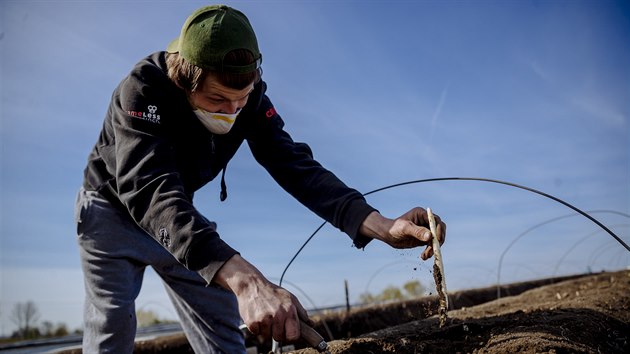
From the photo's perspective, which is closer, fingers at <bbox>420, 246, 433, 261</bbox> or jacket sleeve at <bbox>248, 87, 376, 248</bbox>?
fingers at <bbox>420, 246, 433, 261</bbox>

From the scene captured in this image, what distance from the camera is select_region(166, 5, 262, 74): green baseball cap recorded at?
6.25 ft

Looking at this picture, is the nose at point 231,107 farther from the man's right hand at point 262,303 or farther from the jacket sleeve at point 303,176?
the man's right hand at point 262,303

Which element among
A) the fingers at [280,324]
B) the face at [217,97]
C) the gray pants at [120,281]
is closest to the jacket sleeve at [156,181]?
the face at [217,97]

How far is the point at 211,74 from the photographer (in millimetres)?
1948

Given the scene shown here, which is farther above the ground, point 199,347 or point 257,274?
point 257,274

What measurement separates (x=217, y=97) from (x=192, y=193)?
2.39 ft

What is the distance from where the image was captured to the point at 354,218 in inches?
85.9

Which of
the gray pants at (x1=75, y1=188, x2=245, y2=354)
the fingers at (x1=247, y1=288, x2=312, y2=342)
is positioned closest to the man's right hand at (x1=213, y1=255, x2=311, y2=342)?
the fingers at (x1=247, y1=288, x2=312, y2=342)

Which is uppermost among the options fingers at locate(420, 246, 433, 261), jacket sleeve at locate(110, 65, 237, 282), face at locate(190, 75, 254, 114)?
face at locate(190, 75, 254, 114)

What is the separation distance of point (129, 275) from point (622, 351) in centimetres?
272

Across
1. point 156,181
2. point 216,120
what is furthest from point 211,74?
point 156,181

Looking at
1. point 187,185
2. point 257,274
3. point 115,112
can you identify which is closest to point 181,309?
point 187,185

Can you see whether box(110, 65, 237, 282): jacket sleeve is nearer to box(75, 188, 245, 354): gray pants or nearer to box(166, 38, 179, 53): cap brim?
box(166, 38, 179, 53): cap brim

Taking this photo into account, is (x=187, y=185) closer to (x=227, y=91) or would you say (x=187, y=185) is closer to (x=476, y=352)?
(x=227, y=91)
